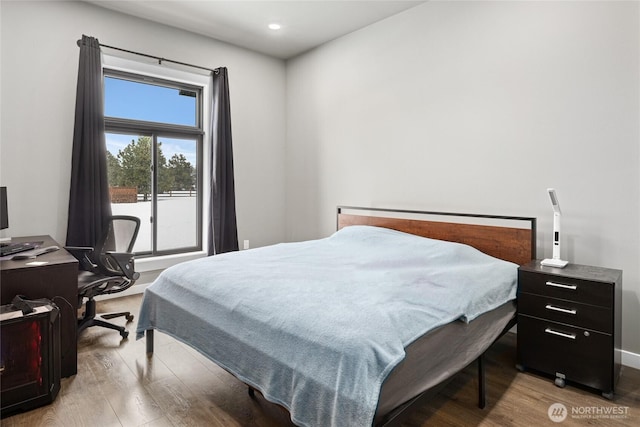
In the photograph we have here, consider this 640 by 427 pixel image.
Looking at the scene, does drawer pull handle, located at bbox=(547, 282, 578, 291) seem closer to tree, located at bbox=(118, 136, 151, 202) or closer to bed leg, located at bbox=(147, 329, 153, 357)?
bed leg, located at bbox=(147, 329, 153, 357)

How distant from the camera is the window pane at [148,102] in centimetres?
386

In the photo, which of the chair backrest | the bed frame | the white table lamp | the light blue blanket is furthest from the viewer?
the chair backrest

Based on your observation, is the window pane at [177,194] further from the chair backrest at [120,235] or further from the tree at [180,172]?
the chair backrest at [120,235]

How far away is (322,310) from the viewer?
1630 millimetres

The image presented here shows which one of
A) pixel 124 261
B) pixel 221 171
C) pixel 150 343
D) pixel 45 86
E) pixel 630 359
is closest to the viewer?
pixel 630 359

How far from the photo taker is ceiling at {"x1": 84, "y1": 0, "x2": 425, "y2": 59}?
3.53m

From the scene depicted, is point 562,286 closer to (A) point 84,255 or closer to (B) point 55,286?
(B) point 55,286

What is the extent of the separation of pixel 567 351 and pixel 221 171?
3599mm

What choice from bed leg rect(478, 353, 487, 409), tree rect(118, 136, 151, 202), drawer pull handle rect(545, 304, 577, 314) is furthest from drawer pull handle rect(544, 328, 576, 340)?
tree rect(118, 136, 151, 202)

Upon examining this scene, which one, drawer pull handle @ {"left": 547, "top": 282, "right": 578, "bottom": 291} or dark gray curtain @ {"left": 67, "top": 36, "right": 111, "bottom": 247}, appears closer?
drawer pull handle @ {"left": 547, "top": 282, "right": 578, "bottom": 291}

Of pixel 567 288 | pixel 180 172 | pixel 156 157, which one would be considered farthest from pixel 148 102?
pixel 567 288

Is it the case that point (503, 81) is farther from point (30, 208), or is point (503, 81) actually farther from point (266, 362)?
point (30, 208)

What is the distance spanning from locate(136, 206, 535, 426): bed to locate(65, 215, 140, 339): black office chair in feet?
1.80

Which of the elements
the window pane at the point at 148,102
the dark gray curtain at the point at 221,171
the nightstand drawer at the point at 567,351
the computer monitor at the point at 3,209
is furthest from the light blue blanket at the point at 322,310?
the window pane at the point at 148,102
